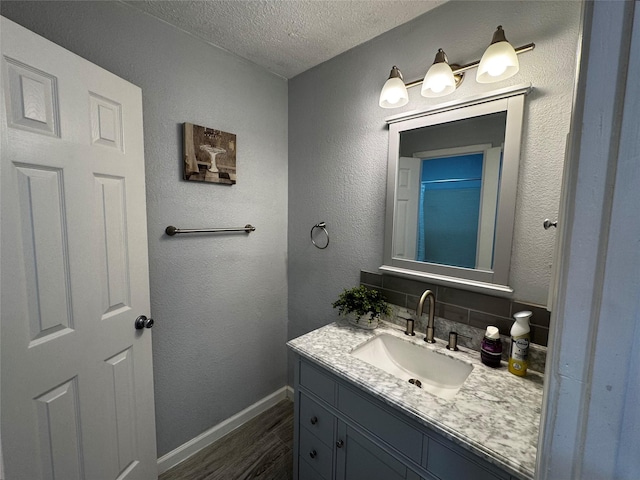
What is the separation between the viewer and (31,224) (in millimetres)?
861

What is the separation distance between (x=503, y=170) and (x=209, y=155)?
1453 mm

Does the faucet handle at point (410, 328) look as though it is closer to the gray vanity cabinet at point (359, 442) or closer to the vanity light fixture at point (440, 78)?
the gray vanity cabinet at point (359, 442)

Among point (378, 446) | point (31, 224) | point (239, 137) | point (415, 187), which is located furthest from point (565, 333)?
point (239, 137)

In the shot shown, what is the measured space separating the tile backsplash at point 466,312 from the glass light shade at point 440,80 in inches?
34.1

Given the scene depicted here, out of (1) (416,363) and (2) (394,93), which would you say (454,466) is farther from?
(2) (394,93)

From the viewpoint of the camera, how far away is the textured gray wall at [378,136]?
1.01 meters

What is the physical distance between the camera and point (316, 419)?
120cm

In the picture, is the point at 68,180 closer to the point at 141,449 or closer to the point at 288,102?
the point at 141,449

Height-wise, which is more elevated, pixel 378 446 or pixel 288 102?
pixel 288 102

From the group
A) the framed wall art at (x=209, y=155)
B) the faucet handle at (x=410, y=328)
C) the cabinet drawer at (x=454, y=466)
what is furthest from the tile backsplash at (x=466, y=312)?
the framed wall art at (x=209, y=155)

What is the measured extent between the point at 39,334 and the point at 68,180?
1.70 feet

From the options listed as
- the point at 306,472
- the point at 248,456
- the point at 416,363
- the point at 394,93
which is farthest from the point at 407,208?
the point at 248,456

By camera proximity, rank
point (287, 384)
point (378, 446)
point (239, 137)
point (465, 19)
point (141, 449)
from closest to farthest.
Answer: point (378, 446)
point (465, 19)
point (141, 449)
point (239, 137)
point (287, 384)

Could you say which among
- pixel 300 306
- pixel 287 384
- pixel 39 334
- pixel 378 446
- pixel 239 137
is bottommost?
pixel 287 384
